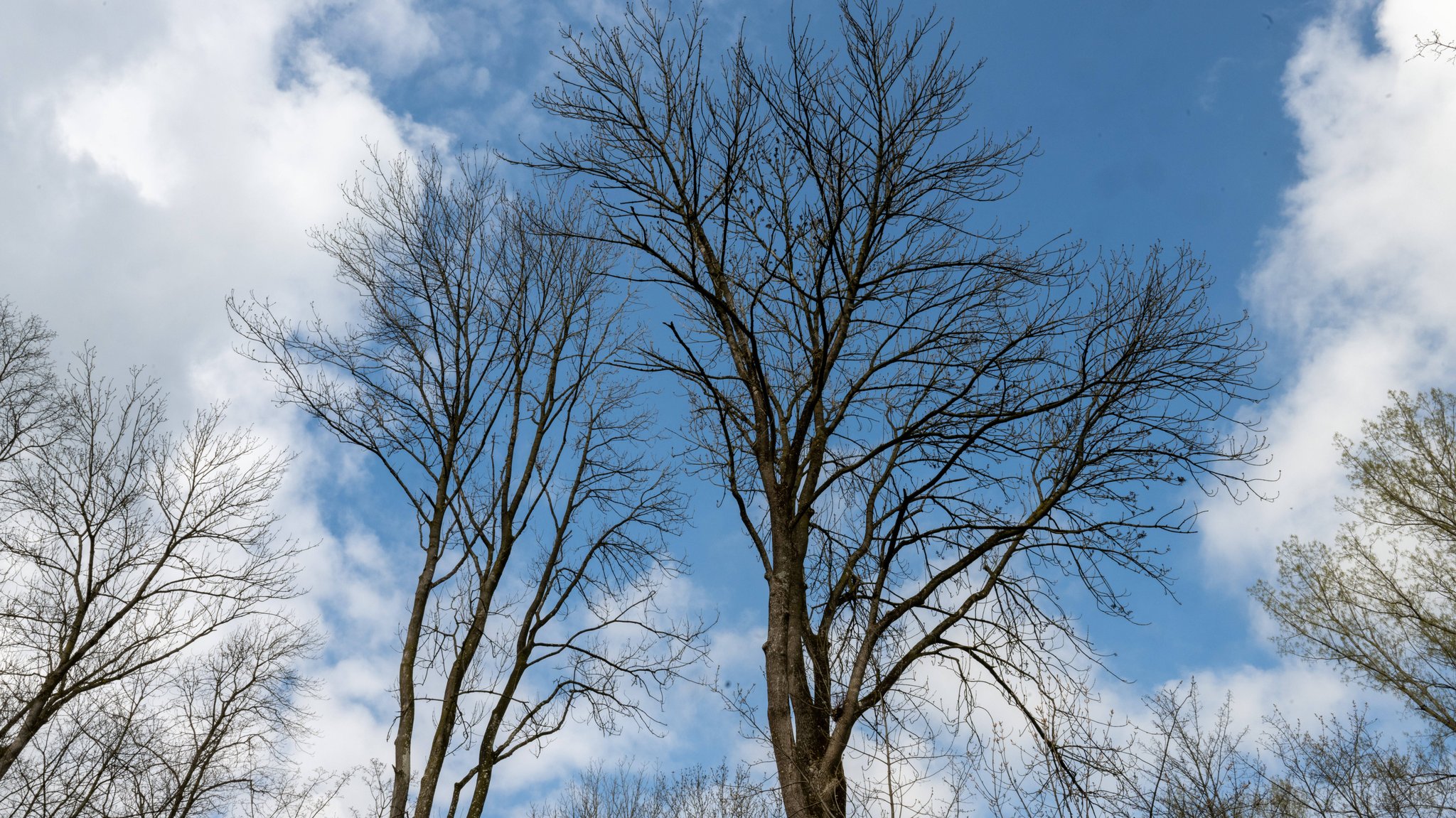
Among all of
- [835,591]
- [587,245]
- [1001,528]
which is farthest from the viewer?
[587,245]

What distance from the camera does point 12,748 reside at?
29.2 feet

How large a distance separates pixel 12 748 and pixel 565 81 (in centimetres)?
877

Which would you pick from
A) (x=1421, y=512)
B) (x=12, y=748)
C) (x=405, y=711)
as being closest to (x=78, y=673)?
(x=12, y=748)

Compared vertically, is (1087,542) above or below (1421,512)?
below

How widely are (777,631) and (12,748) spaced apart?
28.7 ft

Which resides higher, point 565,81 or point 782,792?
point 565,81

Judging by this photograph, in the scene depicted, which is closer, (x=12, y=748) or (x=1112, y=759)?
(x=1112, y=759)

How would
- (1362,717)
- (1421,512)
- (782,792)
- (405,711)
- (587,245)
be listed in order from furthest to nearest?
(1421,512), (1362,717), (587,245), (405,711), (782,792)

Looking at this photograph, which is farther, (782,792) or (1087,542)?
(1087,542)

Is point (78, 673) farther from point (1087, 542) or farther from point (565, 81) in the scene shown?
point (1087, 542)

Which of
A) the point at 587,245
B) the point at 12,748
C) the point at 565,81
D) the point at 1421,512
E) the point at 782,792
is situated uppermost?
the point at 587,245

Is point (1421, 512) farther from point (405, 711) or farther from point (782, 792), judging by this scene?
point (405, 711)

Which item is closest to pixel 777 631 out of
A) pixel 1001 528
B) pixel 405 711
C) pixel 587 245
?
pixel 1001 528

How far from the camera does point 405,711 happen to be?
282 inches
